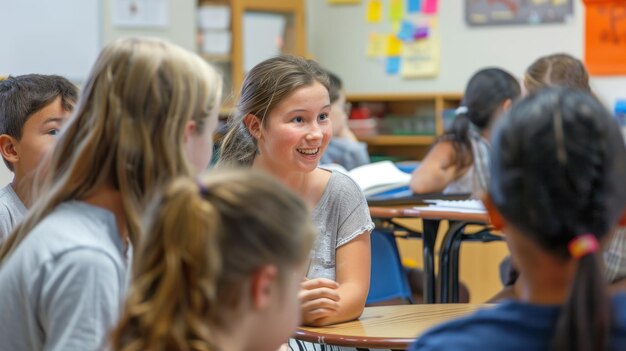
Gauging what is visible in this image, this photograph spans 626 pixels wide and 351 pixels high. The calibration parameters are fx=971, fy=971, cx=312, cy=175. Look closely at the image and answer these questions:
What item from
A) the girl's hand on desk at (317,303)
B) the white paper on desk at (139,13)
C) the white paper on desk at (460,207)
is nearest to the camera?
the girl's hand on desk at (317,303)

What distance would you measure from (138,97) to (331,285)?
856 millimetres

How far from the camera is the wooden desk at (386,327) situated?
181 centimetres

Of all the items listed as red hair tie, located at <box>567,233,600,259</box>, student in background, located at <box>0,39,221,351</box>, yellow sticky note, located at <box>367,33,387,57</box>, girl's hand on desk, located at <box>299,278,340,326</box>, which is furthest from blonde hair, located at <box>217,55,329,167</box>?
yellow sticky note, located at <box>367,33,387,57</box>

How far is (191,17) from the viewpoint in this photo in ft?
20.4

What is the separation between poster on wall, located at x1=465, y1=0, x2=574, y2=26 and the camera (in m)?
6.36

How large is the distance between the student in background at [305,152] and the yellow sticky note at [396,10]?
4486 millimetres

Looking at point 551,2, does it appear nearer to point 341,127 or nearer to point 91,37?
point 341,127

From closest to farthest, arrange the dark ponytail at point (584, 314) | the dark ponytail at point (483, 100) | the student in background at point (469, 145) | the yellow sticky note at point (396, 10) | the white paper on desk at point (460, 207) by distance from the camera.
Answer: the dark ponytail at point (584, 314) < the white paper on desk at point (460, 207) < the student in background at point (469, 145) < the dark ponytail at point (483, 100) < the yellow sticky note at point (396, 10)

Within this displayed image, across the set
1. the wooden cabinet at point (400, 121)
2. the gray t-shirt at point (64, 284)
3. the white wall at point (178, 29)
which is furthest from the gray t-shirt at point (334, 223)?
the wooden cabinet at point (400, 121)

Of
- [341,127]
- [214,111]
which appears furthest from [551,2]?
[214,111]

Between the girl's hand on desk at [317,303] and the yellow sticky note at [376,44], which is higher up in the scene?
the yellow sticky note at [376,44]

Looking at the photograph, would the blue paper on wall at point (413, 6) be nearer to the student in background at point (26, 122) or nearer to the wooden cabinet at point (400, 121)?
the wooden cabinet at point (400, 121)

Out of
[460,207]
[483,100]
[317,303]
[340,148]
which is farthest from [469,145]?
[317,303]

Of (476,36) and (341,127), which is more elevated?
(476,36)
